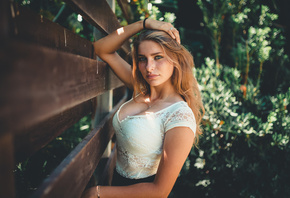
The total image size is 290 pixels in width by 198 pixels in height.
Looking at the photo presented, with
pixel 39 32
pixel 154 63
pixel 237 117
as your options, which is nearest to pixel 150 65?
pixel 154 63

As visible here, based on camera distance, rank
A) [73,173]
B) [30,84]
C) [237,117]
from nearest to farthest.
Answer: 1. [30,84]
2. [73,173]
3. [237,117]

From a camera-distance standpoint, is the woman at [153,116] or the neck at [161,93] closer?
the woman at [153,116]

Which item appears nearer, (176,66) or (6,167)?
(6,167)

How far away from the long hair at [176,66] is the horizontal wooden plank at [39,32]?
65cm

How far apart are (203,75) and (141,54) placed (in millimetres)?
1731

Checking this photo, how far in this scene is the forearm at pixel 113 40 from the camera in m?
1.59

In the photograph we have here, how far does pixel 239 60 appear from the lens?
328 centimetres

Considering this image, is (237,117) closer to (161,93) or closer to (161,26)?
(161,93)

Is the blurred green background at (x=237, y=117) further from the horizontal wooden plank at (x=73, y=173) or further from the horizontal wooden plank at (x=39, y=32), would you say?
the horizontal wooden plank at (x=39, y=32)

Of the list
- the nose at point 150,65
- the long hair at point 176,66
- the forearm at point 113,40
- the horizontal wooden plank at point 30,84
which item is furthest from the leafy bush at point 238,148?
the horizontal wooden plank at point 30,84

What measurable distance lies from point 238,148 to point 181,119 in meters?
1.91

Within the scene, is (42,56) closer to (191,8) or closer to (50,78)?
(50,78)

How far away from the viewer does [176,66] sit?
68.6 inches

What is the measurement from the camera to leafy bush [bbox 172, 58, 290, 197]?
2572mm
